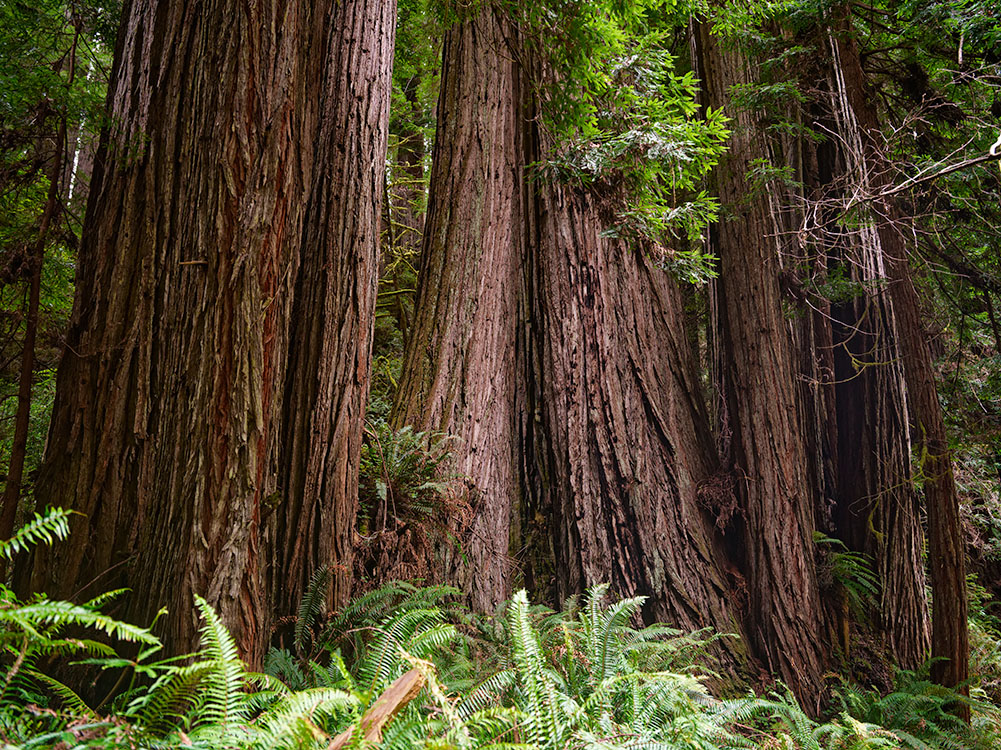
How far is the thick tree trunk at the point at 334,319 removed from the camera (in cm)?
294

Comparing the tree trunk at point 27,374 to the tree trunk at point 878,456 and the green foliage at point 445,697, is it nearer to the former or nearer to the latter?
the green foliage at point 445,697

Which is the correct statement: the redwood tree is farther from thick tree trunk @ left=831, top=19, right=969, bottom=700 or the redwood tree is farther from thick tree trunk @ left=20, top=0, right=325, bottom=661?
thick tree trunk @ left=20, top=0, right=325, bottom=661

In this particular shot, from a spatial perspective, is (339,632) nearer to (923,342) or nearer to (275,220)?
(275,220)

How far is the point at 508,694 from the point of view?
2.62 m

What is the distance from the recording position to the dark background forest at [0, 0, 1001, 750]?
2309mm

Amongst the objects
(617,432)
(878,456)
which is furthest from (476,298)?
(878,456)

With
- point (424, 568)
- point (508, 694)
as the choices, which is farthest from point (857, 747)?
point (424, 568)

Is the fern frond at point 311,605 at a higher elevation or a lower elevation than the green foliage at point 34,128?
lower

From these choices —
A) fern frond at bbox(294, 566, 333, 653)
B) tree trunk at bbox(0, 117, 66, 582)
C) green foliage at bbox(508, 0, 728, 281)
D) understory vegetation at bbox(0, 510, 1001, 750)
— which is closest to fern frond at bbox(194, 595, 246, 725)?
understory vegetation at bbox(0, 510, 1001, 750)

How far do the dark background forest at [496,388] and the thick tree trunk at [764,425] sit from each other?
3 cm

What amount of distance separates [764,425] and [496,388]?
7.51ft

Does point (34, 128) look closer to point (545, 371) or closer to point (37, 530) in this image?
point (37, 530)

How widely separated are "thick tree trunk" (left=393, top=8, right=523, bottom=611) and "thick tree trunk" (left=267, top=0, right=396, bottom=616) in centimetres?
133

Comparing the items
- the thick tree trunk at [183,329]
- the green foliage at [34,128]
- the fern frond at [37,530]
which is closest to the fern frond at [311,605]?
the thick tree trunk at [183,329]
